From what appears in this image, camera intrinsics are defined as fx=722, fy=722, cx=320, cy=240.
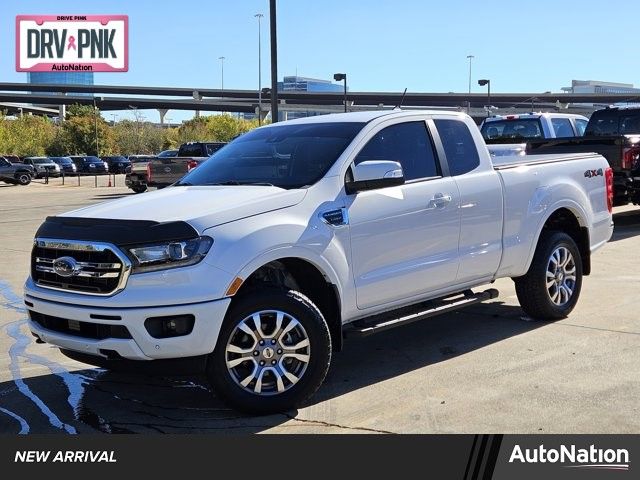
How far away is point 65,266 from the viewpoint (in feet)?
14.3

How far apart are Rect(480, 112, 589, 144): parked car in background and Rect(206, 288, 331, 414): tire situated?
10950mm

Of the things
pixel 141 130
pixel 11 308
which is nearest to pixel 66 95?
pixel 141 130

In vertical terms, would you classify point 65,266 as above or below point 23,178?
above

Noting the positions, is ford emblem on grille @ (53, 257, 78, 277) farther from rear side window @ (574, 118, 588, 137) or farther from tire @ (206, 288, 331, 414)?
rear side window @ (574, 118, 588, 137)

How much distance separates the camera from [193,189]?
16.8 ft

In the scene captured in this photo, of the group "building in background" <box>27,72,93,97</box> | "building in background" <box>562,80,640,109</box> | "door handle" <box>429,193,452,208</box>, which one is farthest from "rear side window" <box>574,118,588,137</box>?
"building in background" <box>27,72,93,97</box>

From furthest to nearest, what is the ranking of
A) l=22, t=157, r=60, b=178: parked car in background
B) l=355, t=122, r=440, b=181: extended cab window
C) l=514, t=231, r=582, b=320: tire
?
l=22, t=157, r=60, b=178: parked car in background, l=514, t=231, r=582, b=320: tire, l=355, t=122, r=440, b=181: extended cab window

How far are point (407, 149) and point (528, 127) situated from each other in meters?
10.1

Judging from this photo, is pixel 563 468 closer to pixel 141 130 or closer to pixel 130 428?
pixel 130 428

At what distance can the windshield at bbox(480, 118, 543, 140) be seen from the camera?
14680mm

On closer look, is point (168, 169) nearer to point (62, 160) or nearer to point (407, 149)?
point (407, 149)

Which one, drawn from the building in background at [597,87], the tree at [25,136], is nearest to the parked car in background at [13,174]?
the tree at [25,136]

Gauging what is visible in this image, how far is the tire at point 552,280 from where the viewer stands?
20.9 feet

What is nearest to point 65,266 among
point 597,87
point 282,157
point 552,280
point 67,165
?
point 282,157
